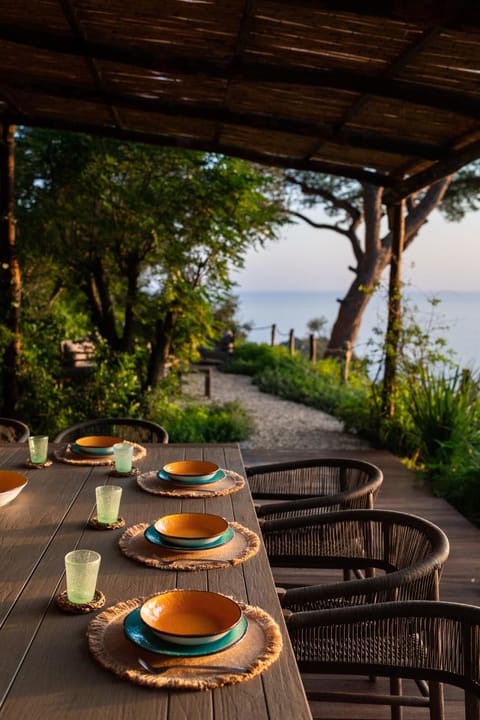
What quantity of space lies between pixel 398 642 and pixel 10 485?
3.96 feet

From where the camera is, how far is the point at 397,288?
18.8 feet

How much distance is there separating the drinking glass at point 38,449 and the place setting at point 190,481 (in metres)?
0.38

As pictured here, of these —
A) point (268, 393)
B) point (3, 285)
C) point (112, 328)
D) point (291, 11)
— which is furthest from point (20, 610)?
point (268, 393)

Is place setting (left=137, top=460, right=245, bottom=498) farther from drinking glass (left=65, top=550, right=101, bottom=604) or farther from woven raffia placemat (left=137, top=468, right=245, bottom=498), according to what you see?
drinking glass (left=65, top=550, right=101, bottom=604)

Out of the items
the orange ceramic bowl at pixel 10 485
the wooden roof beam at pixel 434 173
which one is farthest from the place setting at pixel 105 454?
the wooden roof beam at pixel 434 173

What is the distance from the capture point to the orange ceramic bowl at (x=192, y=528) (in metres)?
1.71

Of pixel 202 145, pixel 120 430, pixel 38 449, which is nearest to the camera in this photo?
pixel 38 449

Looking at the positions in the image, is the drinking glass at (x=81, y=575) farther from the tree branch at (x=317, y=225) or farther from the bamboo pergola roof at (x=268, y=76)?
the tree branch at (x=317, y=225)

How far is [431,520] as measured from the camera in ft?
13.6

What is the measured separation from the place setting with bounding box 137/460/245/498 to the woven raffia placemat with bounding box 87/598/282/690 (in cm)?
82

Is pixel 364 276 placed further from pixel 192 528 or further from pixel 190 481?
pixel 192 528

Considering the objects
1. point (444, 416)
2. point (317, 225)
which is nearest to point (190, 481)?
point (444, 416)

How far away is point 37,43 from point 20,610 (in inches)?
118

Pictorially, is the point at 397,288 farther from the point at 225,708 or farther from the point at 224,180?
the point at 225,708
